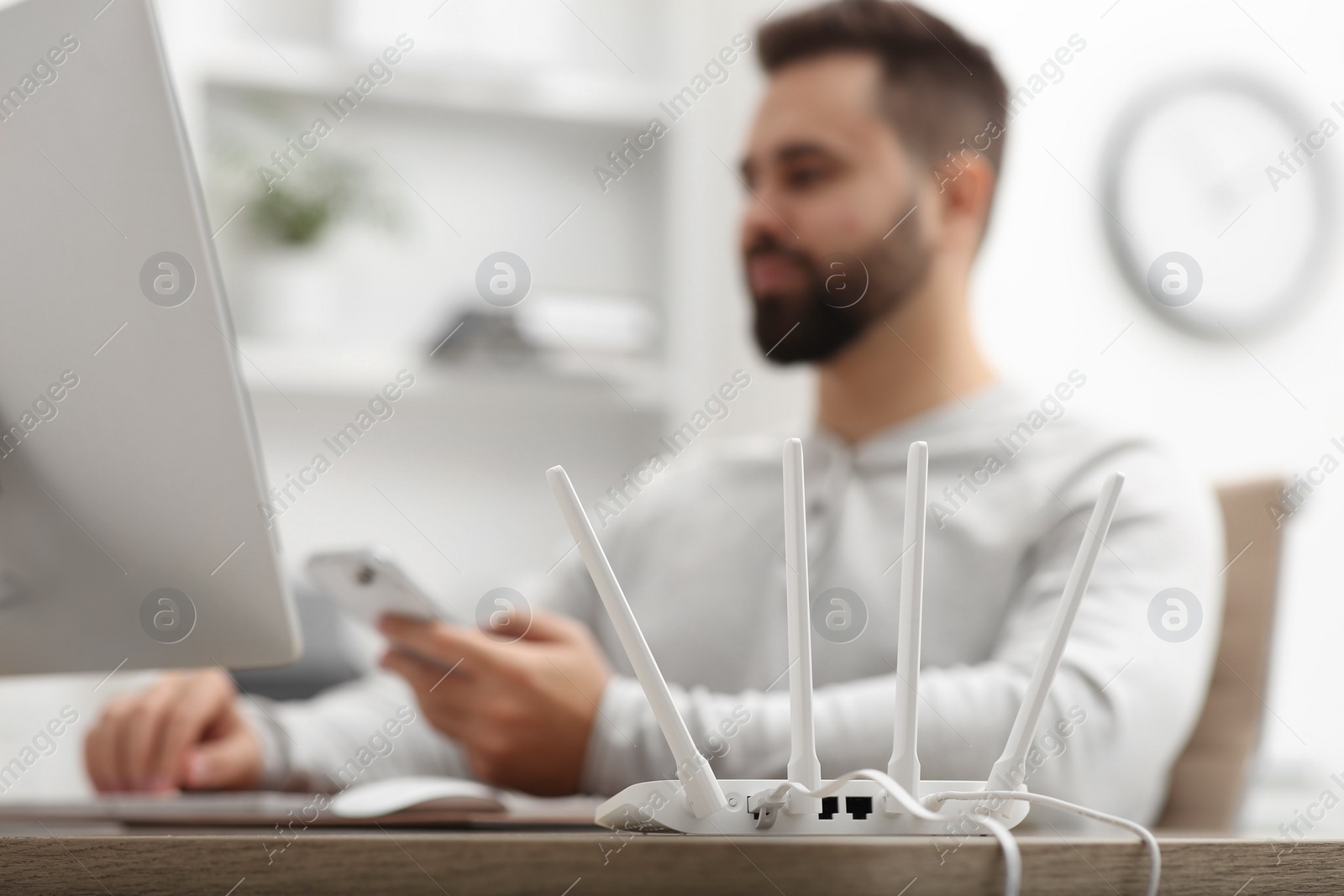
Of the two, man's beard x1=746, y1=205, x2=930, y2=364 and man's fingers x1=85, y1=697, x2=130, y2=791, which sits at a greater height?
man's beard x1=746, y1=205, x2=930, y2=364

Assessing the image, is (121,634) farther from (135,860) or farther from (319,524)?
(319,524)

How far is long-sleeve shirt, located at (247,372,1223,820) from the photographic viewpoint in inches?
32.5

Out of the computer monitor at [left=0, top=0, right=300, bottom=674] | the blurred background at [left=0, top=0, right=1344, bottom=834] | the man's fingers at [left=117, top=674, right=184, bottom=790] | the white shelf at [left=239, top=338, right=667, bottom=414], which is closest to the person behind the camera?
the computer monitor at [left=0, top=0, right=300, bottom=674]

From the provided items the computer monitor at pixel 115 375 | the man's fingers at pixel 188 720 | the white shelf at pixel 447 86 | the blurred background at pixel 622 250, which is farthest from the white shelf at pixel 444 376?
the computer monitor at pixel 115 375

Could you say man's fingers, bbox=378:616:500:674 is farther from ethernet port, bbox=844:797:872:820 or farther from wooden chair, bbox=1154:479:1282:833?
wooden chair, bbox=1154:479:1282:833

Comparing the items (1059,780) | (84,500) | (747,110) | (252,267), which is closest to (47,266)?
(84,500)

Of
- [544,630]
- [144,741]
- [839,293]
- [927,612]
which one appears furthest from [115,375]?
[839,293]

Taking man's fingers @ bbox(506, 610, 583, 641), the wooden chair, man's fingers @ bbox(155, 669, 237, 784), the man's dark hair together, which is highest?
the man's dark hair

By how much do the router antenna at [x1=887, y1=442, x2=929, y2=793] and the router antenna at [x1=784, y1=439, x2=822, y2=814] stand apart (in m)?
0.04

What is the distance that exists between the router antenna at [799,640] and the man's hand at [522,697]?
0.42 meters

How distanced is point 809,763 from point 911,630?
0.07 metres

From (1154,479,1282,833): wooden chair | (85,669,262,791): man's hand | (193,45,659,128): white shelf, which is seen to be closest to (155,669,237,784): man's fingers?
(85,669,262,791): man's hand

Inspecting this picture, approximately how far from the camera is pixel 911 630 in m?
0.40

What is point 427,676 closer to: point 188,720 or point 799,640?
point 188,720
